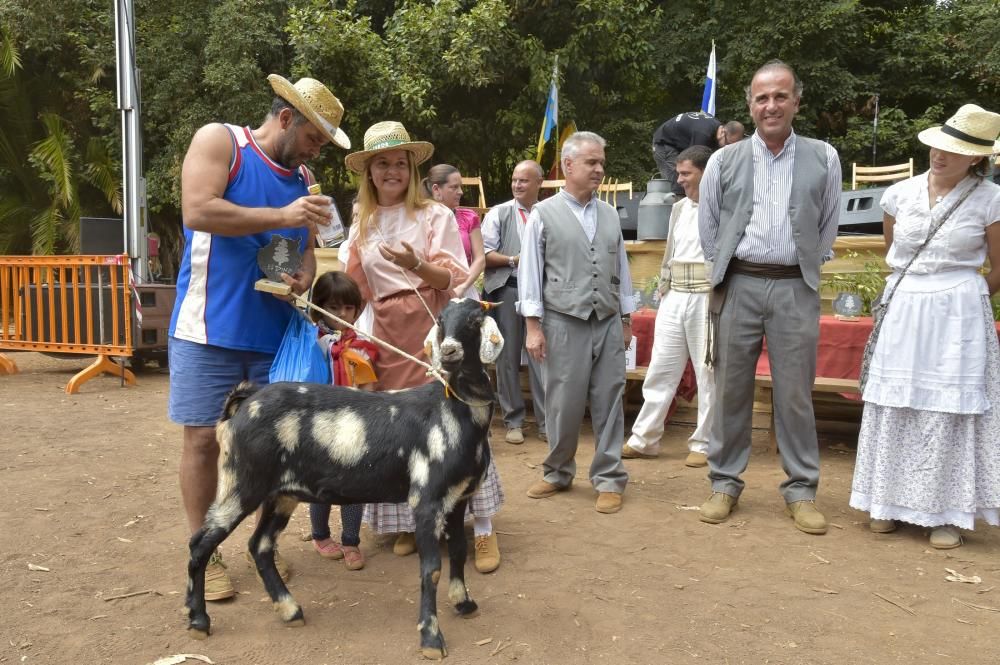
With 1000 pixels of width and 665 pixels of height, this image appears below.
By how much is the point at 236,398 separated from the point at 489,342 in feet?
3.42

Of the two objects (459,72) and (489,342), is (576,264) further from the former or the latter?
(459,72)

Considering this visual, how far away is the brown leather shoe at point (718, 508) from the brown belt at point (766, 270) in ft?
4.21

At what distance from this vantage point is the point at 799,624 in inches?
126

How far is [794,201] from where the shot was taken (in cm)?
419

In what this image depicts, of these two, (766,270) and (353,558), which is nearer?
(353,558)

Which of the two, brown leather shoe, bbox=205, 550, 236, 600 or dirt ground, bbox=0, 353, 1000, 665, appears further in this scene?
brown leather shoe, bbox=205, 550, 236, 600

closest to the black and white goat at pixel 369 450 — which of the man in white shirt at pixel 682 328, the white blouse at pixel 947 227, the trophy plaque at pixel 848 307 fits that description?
the white blouse at pixel 947 227

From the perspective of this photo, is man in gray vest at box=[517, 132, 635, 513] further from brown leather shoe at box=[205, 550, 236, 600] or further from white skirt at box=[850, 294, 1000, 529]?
brown leather shoe at box=[205, 550, 236, 600]

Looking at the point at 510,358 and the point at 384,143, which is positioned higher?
the point at 384,143

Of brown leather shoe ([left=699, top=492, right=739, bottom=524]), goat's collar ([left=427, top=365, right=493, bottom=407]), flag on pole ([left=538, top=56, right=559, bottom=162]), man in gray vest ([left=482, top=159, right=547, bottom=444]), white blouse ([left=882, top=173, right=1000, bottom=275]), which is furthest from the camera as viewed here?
flag on pole ([left=538, top=56, right=559, bottom=162])

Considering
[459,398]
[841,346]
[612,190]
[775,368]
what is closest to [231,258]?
[459,398]

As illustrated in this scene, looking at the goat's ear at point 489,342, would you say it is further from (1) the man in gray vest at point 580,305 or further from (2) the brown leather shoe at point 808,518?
(2) the brown leather shoe at point 808,518

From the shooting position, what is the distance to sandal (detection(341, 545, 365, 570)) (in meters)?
3.82

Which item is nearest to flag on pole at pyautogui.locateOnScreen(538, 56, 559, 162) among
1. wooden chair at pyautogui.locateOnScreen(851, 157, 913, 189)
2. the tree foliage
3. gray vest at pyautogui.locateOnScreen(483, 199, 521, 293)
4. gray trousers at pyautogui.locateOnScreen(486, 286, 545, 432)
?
the tree foliage
